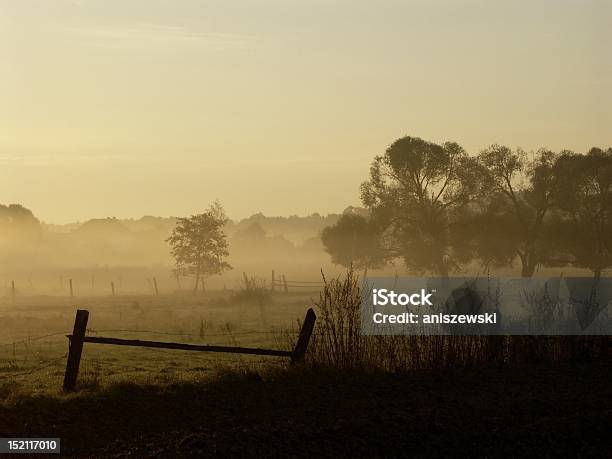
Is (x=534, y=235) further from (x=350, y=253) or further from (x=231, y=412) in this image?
(x=231, y=412)

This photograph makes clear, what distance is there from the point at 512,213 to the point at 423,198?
659cm

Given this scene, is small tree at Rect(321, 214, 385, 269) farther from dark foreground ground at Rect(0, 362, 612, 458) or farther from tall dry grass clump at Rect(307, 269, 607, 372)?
dark foreground ground at Rect(0, 362, 612, 458)

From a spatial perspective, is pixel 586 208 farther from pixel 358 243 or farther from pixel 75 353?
pixel 75 353

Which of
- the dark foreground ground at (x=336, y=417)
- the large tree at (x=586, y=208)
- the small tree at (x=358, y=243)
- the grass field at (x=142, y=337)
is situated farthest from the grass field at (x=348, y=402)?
the large tree at (x=586, y=208)

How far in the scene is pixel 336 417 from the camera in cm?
1384

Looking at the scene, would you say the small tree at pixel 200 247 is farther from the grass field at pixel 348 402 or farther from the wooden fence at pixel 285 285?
the grass field at pixel 348 402

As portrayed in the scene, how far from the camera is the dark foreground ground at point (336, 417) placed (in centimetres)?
1245

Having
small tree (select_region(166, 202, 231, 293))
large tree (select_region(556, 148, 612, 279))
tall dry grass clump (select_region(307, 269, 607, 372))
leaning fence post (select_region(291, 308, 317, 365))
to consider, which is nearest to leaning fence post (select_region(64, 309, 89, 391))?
leaning fence post (select_region(291, 308, 317, 365))

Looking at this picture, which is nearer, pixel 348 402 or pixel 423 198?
pixel 348 402

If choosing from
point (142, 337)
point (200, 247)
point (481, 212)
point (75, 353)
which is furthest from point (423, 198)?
point (75, 353)

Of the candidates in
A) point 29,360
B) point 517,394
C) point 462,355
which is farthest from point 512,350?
point 29,360

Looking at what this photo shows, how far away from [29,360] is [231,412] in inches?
469

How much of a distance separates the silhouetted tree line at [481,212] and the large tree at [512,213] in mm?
72

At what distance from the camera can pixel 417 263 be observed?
6762 centimetres
